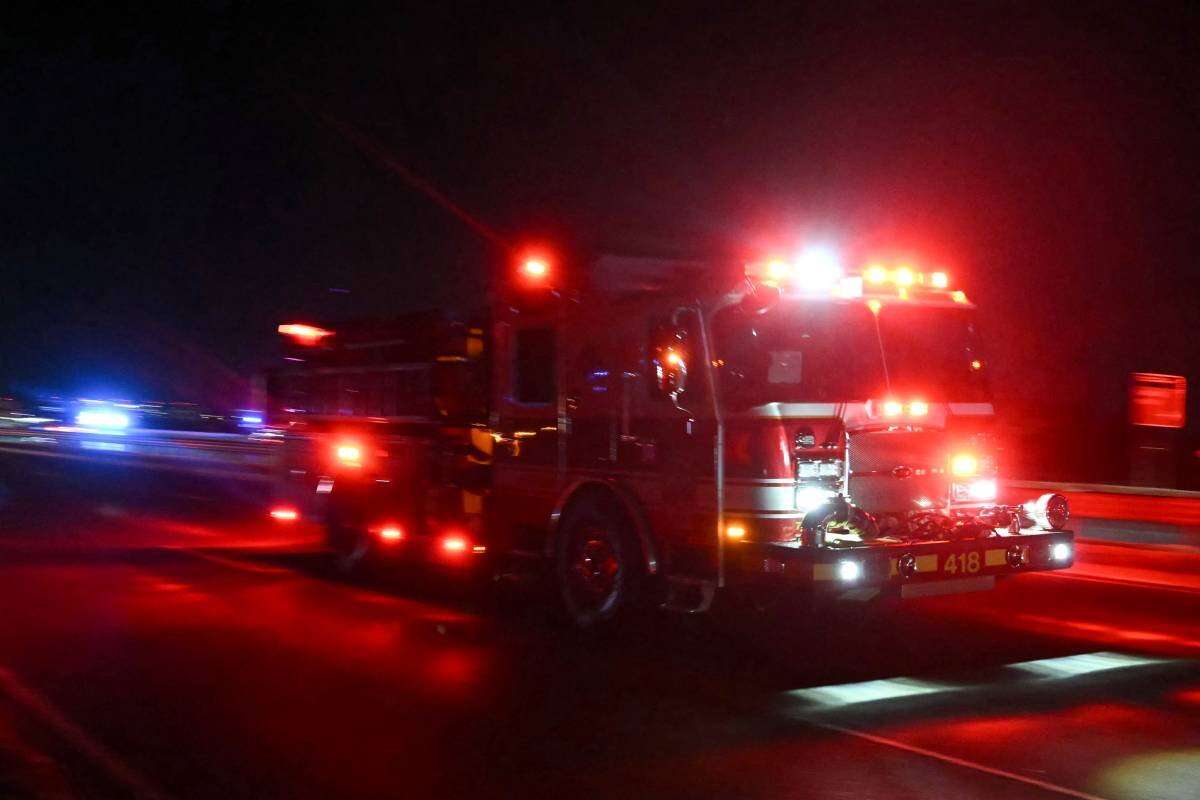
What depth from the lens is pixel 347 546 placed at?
1225 centimetres

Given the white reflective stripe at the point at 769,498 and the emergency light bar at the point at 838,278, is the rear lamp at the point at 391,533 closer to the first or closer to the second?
the white reflective stripe at the point at 769,498

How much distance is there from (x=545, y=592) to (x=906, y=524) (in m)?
4.11

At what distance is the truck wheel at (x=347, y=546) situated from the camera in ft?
39.5

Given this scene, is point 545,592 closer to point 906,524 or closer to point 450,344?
point 450,344

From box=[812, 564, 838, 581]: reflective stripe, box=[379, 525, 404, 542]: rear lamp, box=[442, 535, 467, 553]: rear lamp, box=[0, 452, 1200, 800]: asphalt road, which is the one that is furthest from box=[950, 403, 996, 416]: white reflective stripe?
box=[379, 525, 404, 542]: rear lamp

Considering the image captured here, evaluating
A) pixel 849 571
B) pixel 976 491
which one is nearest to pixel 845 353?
pixel 976 491

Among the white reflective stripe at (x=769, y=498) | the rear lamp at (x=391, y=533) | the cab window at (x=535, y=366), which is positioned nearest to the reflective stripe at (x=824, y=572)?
the white reflective stripe at (x=769, y=498)

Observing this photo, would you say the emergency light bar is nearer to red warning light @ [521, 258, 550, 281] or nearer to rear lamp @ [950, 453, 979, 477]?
rear lamp @ [950, 453, 979, 477]

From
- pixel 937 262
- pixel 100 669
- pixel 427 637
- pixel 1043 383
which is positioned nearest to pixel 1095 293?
pixel 1043 383

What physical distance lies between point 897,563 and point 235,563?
7991mm

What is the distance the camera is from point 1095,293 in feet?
94.7

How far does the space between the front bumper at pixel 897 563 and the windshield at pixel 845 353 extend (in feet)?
3.22

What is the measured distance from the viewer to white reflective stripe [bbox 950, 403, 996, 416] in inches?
335

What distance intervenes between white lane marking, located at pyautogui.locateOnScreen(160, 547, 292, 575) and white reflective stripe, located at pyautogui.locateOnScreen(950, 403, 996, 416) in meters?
7.06
